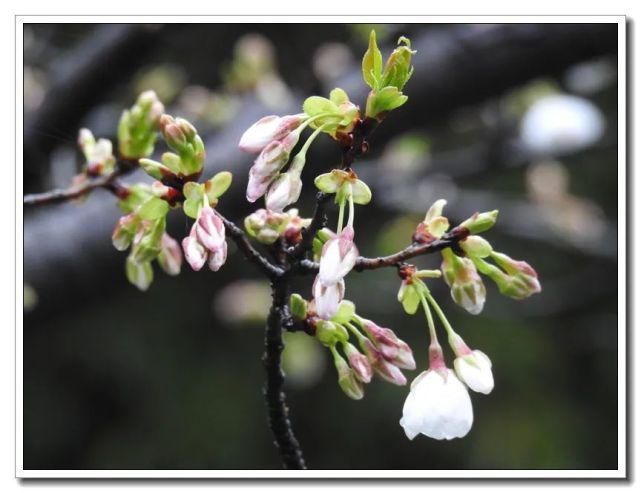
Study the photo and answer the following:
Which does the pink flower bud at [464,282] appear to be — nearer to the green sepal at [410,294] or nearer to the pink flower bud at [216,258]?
the green sepal at [410,294]

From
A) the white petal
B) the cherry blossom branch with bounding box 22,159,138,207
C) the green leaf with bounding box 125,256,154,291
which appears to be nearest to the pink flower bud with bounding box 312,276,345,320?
the white petal

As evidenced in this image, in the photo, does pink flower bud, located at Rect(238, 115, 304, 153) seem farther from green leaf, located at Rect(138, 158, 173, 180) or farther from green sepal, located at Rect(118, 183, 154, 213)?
green sepal, located at Rect(118, 183, 154, 213)

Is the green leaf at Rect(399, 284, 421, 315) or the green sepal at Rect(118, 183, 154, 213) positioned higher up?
the green sepal at Rect(118, 183, 154, 213)

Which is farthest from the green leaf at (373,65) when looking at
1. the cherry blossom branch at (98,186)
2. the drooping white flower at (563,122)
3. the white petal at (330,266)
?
the drooping white flower at (563,122)

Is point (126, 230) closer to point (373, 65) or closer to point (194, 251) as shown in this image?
point (194, 251)

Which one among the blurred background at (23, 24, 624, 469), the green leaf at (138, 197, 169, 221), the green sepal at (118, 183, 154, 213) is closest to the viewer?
the green leaf at (138, 197, 169, 221)
